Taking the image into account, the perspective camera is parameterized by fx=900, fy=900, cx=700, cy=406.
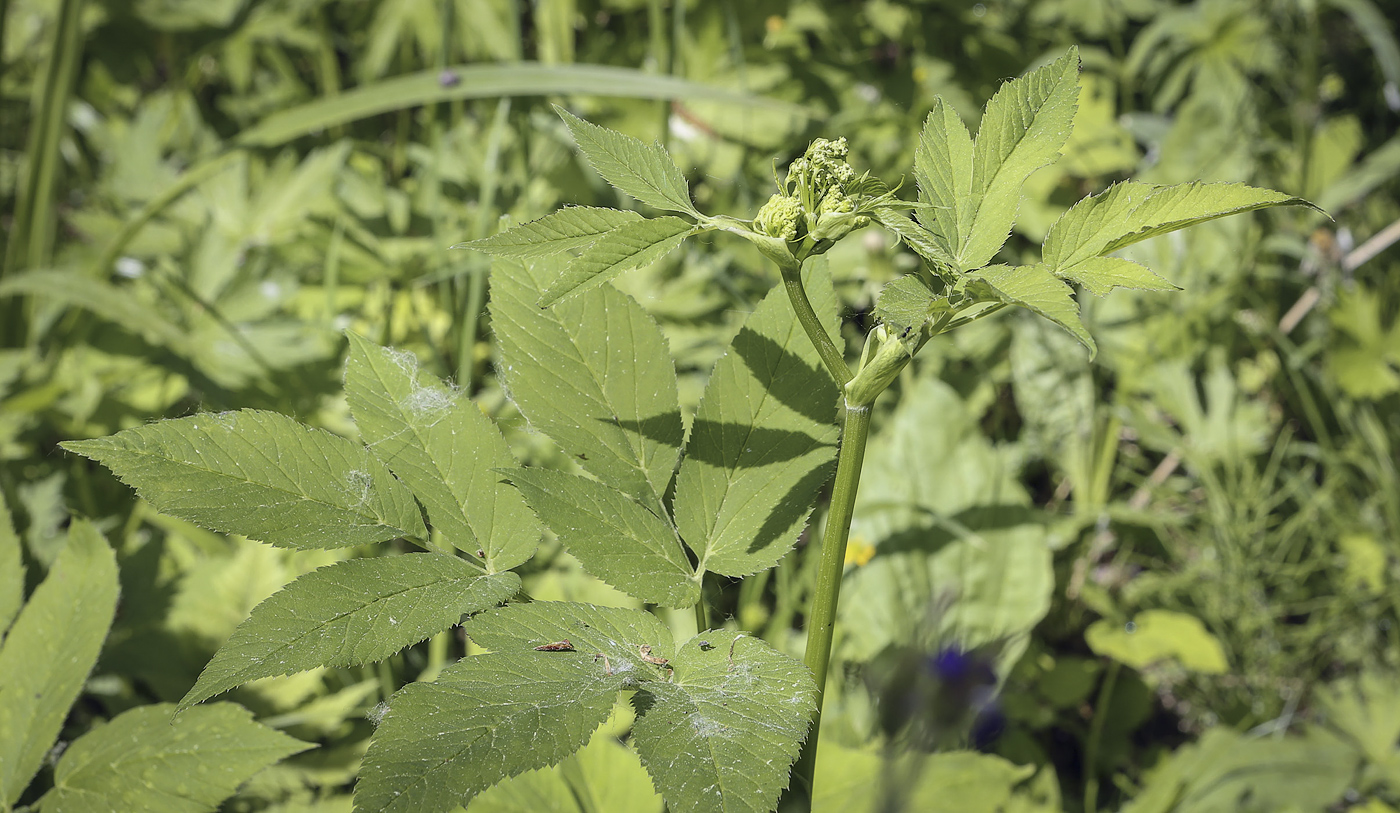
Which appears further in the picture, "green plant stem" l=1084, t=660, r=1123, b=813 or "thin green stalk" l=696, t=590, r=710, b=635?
"green plant stem" l=1084, t=660, r=1123, b=813

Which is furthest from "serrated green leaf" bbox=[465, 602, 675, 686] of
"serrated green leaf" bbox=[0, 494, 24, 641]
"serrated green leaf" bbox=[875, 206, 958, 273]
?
"serrated green leaf" bbox=[0, 494, 24, 641]

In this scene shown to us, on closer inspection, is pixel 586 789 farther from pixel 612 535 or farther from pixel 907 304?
pixel 907 304

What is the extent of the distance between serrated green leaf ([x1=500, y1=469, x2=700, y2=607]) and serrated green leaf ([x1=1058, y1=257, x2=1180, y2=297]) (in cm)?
44

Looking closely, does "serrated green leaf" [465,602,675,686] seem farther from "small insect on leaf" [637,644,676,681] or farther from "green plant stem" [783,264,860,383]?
"green plant stem" [783,264,860,383]

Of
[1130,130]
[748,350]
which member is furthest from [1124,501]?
[748,350]

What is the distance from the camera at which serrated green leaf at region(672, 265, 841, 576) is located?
0.89m

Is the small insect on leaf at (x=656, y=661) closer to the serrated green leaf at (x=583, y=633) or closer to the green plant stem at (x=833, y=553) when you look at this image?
the serrated green leaf at (x=583, y=633)

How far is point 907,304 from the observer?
0.68 m

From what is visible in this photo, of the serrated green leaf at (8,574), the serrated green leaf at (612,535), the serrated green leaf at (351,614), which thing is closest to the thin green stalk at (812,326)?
the serrated green leaf at (612,535)

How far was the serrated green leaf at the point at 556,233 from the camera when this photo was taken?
69 centimetres

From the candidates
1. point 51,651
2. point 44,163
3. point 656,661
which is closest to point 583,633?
point 656,661

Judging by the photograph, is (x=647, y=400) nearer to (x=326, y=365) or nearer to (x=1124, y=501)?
(x=326, y=365)

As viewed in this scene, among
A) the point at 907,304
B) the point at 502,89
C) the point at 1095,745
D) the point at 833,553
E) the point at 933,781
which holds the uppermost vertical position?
the point at 502,89

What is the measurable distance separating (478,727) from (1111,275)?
61cm
